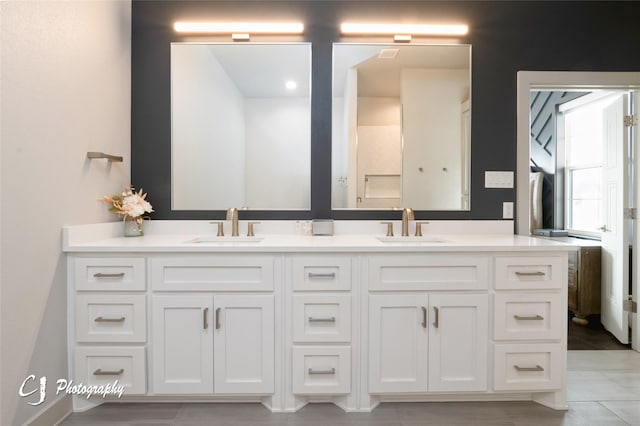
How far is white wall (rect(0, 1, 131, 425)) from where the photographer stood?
1442 mm

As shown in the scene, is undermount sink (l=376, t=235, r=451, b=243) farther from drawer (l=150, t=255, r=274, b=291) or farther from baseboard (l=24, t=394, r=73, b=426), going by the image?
baseboard (l=24, t=394, r=73, b=426)

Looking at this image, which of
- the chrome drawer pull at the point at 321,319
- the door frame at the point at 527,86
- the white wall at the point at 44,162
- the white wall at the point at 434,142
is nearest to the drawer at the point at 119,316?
the white wall at the point at 44,162

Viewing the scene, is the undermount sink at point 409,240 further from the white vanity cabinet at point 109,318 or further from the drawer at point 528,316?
the white vanity cabinet at point 109,318

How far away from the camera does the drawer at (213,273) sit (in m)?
1.81

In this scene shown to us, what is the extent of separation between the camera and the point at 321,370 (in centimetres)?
183

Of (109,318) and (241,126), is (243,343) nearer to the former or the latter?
(109,318)

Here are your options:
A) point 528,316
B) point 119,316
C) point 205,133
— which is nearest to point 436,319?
point 528,316

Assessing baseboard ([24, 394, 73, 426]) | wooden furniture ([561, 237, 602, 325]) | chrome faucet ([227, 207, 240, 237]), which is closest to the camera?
baseboard ([24, 394, 73, 426])

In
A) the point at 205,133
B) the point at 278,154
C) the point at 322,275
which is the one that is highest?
the point at 205,133

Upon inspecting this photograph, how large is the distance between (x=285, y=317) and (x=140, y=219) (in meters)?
1.09

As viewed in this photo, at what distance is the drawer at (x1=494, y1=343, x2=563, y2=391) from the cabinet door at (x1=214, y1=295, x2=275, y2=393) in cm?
113

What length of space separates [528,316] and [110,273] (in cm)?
204

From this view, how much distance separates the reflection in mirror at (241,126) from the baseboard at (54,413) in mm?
1157

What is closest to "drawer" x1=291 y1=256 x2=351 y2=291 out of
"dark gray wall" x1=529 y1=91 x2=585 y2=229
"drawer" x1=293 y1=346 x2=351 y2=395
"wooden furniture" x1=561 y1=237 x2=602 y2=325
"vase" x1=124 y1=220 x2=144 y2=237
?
"drawer" x1=293 y1=346 x2=351 y2=395
